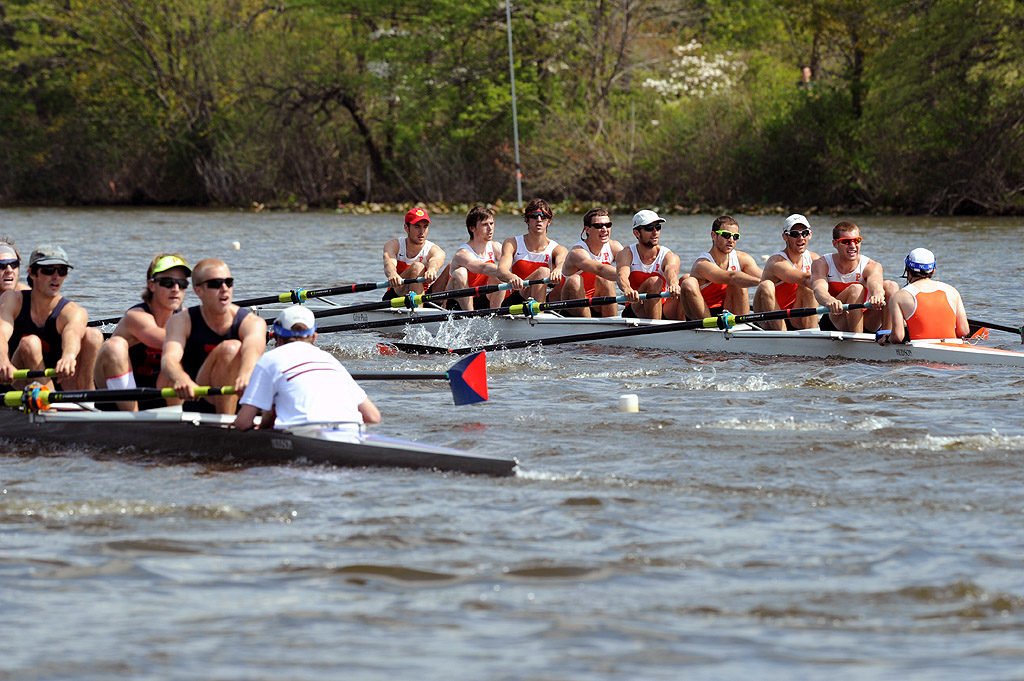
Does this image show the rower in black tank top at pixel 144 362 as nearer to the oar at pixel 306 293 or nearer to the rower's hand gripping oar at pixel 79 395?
the rower's hand gripping oar at pixel 79 395

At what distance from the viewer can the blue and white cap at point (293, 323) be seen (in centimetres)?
729

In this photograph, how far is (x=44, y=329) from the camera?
8.55 m

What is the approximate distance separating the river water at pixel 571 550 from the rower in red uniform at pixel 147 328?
0.52m

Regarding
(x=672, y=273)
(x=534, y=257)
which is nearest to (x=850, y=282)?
(x=672, y=273)

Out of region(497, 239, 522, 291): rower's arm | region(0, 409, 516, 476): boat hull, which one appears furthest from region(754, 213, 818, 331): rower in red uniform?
region(0, 409, 516, 476): boat hull

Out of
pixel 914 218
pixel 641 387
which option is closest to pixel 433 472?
pixel 641 387

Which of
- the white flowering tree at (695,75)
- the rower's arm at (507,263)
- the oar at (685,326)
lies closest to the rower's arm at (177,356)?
the oar at (685,326)

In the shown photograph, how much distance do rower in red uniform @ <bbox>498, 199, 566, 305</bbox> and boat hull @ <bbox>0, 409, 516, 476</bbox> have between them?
5817 millimetres

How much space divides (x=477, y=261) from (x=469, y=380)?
17.3 ft

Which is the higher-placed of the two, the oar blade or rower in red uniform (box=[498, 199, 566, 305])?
rower in red uniform (box=[498, 199, 566, 305])

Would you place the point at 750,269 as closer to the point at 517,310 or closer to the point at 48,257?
the point at 517,310

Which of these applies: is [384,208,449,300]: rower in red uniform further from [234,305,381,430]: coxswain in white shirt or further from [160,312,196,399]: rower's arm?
[234,305,381,430]: coxswain in white shirt

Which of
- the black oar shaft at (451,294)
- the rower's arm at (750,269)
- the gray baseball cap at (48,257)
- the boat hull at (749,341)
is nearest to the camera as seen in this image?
the gray baseball cap at (48,257)

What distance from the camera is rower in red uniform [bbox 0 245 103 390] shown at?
845 cm
